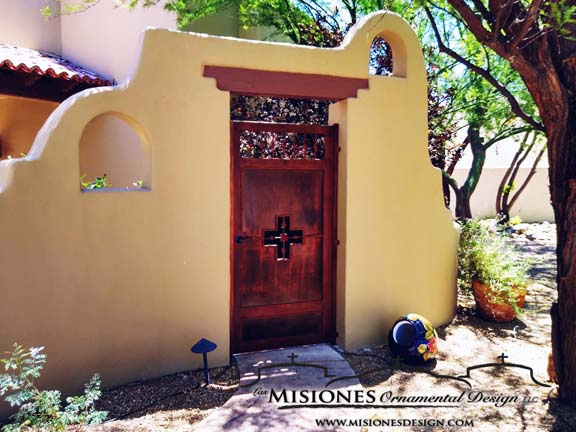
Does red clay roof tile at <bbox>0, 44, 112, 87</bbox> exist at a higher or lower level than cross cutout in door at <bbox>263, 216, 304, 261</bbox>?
higher

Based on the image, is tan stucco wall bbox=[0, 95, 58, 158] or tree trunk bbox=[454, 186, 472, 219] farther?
tree trunk bbox=[454, 186, 472, 219]

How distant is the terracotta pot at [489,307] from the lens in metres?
6.56

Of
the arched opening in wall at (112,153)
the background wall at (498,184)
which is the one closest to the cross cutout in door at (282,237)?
the arched opening in wall at (112,153)

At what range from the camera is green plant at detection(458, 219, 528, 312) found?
6.59m

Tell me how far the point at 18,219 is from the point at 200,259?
1638 millimetres

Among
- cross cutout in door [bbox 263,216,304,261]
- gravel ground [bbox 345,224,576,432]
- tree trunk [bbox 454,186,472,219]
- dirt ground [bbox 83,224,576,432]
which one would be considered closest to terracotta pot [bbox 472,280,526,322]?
gravel ground [bbox 345,224,576,432]

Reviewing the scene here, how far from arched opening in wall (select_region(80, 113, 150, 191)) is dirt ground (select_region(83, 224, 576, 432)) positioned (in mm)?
4382

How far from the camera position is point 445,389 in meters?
4.45

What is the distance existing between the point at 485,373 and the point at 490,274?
2.09 m

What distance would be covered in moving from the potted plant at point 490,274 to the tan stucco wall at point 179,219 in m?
1.18

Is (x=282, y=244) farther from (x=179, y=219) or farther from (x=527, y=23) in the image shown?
(x=527, y=23)

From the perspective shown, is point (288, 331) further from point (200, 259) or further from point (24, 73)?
point (24, 73)

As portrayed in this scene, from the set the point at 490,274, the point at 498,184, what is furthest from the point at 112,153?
the point at 498,184

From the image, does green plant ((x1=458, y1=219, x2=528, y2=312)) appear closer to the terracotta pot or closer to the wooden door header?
the terracotta pot
